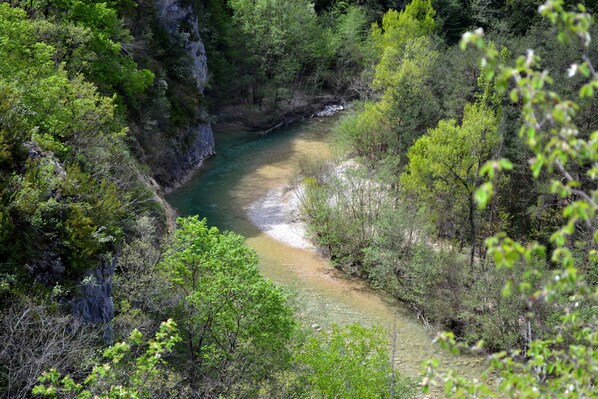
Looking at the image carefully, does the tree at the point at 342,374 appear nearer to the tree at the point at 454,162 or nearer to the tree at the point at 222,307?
the tree at the point at 222,307

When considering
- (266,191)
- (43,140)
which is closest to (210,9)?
(266,191)

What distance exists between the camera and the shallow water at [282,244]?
24.7 meters

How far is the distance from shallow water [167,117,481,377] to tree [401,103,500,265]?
5555mm

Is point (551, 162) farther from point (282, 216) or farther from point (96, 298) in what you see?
point (282, 216)

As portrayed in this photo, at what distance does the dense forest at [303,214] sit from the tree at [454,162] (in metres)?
0.11

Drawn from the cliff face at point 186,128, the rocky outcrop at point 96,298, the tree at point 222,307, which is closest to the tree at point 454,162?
the tree at point 222,307

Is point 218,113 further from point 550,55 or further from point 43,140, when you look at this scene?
point 43,140

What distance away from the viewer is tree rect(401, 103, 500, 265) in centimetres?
2652

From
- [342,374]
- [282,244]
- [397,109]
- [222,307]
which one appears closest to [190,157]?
[282,244]

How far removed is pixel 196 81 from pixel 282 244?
21294 millimetres

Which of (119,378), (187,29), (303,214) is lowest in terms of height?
(303,214)

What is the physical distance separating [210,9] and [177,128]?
17367mm

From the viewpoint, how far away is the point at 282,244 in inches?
1303

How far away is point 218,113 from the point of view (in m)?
56.5
